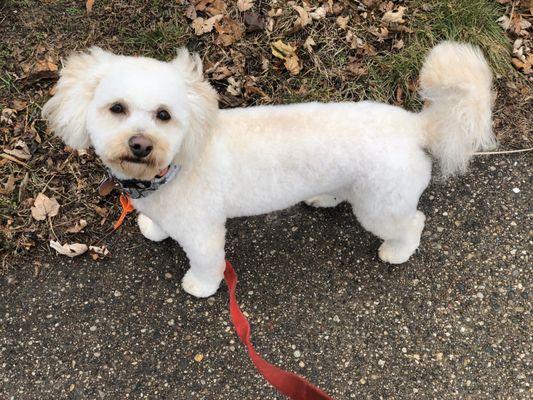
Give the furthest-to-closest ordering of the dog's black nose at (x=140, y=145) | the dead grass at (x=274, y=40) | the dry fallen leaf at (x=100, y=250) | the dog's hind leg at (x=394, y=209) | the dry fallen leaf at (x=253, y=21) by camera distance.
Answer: the dry fallen leaf at (x=253, y=21) → the dead grass at (x=274, y=40) → the dry fallen leaf at (x=100, y=250) → the dog's hind leg at (x=394, y=209) → the dog's black nose at (x=140, y=145)

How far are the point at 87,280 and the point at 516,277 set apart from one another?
2817 mm

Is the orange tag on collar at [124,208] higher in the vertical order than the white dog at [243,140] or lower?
lower

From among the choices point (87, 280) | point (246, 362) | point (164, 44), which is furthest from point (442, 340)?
point (164, 44)

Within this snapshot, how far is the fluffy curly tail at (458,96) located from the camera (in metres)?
2.10

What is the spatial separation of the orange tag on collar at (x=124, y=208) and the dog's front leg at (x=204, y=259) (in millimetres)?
568

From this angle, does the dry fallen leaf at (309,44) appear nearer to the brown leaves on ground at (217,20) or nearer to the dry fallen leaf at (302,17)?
the dry fallen leaf at (302,17)

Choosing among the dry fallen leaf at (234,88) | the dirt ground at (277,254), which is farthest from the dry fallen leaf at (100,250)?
the dry fallen leaf at (234,88)

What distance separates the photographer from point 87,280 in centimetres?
313

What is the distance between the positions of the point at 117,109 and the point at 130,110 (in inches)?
2.4

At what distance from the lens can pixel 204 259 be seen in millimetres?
2682

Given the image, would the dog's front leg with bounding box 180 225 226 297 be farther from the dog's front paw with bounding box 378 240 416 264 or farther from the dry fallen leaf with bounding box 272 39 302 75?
the dry fallen leaf with bounding box 272 39 302 75

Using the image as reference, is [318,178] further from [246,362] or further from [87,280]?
[87,280]

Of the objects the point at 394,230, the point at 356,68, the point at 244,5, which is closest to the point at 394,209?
the point at 394,230

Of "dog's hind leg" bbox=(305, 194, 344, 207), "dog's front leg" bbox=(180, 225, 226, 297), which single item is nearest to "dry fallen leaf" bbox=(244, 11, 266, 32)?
"dog's hind leg" bbox=(305, 194, 344, 207)
